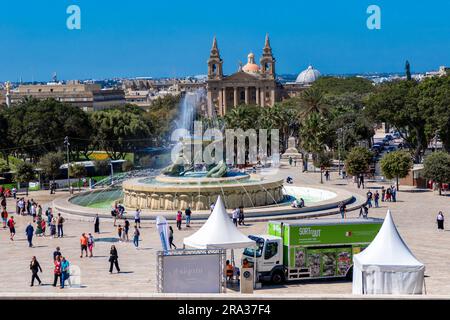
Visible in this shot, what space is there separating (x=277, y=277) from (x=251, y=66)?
166m

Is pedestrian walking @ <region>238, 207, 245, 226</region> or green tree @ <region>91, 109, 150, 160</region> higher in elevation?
green tree @ <region>91, 109, 150, 160</region>

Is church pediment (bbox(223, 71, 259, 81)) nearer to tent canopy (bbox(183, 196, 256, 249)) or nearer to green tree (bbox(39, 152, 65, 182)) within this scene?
green tree (bbox(39, 152, 65, 182))

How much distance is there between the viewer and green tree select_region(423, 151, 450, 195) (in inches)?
1678

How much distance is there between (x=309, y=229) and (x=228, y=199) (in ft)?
48.9

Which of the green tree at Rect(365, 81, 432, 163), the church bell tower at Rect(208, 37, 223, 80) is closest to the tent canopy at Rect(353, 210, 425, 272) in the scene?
the green tree at Rect(365, 81, 432, 163)

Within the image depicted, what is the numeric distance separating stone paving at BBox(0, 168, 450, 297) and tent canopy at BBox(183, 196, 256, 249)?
53.7 inches

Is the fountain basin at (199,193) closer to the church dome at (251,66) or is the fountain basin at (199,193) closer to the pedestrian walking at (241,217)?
the pedestrian walking at (241,217)

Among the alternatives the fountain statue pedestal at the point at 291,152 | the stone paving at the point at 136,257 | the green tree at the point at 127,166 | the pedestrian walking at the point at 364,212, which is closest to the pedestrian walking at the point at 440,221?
the stone paving at the point at 136,257

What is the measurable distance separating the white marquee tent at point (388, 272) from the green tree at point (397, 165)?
90.0ft

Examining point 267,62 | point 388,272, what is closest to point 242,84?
point 267,62

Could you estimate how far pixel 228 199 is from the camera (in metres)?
35.7

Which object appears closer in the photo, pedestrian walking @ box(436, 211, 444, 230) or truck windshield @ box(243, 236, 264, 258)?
truck windshield @ box(243, 236, 264, 258)
